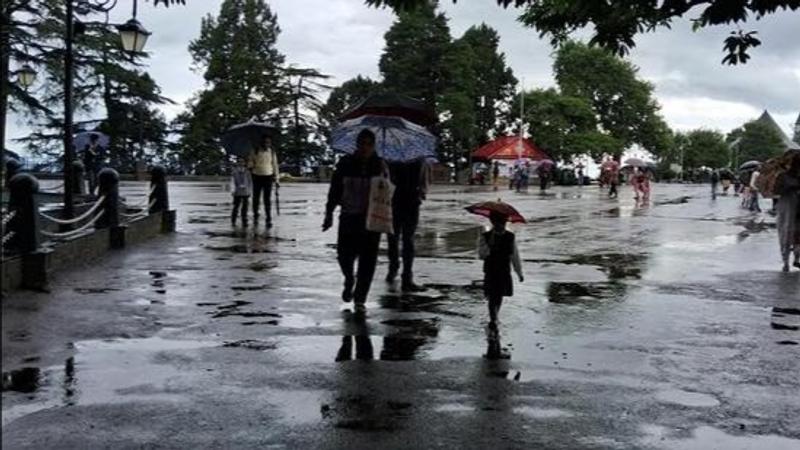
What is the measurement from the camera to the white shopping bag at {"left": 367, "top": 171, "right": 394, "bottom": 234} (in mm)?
8844

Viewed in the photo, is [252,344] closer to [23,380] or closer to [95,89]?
[23,380]

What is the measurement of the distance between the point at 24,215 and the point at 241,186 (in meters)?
9.03

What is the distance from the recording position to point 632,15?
6.32 m

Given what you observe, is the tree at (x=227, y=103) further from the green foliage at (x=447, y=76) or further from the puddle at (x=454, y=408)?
the puddle at (x=454, y=408)

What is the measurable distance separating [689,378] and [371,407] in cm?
254

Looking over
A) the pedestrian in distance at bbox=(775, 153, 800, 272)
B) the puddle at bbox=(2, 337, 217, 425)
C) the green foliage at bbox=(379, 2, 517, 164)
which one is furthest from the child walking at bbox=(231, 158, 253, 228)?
the green foliage at bbox=(379, 2, 517, 164)

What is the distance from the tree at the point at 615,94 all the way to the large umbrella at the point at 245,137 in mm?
85027

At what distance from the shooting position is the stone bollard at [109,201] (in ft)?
47.1

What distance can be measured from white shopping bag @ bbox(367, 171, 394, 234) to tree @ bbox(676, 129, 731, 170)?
142815 millimetres

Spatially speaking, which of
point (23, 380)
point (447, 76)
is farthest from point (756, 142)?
point (23, 380)

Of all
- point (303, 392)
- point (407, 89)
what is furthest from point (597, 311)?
point (407, 89)

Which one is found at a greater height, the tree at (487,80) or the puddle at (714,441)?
the tree at (487,80)

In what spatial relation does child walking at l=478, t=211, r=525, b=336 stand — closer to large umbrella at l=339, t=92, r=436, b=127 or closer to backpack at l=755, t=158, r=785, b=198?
large umbrella at l=339, t=92, r=436, b=127

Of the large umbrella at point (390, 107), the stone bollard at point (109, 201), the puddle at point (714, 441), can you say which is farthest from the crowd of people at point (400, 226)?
the stone bollard at point (109, 201)
